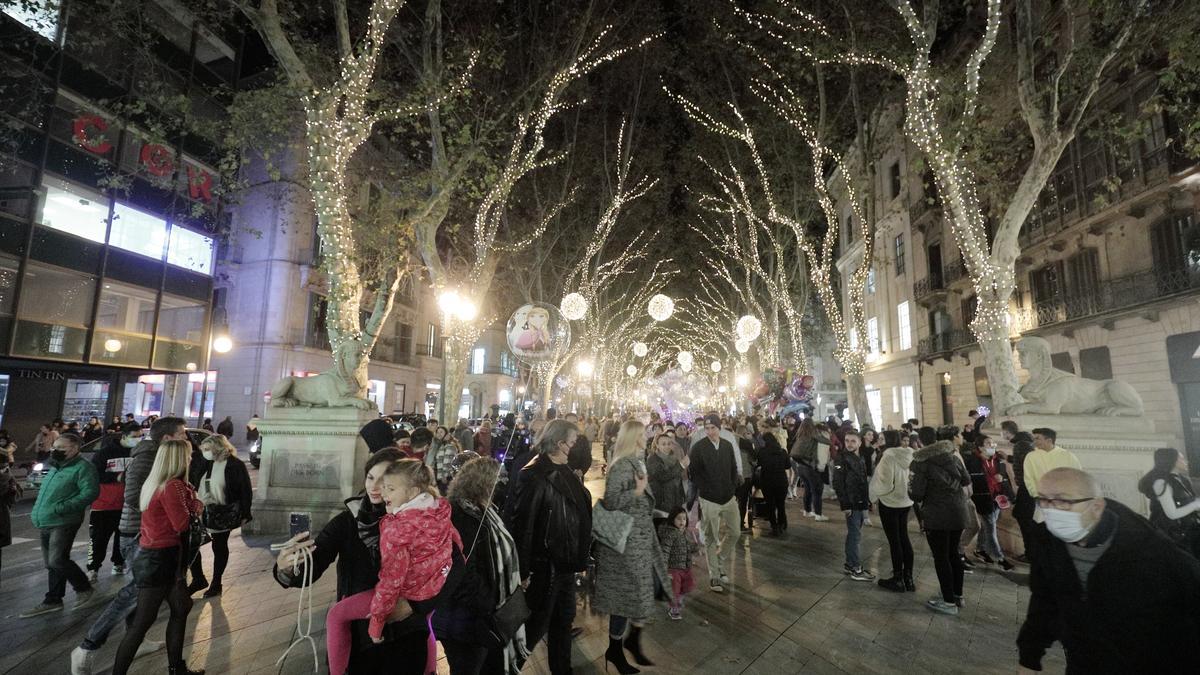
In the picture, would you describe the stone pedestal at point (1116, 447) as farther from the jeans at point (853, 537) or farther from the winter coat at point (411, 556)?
the winter coat at point (411, 556)

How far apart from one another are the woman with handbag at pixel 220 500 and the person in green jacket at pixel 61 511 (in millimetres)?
1009

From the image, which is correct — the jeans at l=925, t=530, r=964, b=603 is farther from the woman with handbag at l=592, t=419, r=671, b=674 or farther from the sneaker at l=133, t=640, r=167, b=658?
the sneaker at l=133, t=640, r=167, b=658

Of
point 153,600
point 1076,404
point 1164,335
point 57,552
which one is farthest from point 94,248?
point 1164,335

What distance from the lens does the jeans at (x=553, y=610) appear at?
3.79 meters

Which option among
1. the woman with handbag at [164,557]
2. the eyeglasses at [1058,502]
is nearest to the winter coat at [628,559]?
the eyeglasses at [1058,502]

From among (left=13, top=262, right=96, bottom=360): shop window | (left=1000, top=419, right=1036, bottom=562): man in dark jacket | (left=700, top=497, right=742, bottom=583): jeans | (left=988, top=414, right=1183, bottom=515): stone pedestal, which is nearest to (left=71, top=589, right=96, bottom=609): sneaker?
(left=700, top=497, right=742, bottom=583): jeans

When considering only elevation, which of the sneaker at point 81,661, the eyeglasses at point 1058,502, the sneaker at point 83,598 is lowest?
the sneaker at point 83,598

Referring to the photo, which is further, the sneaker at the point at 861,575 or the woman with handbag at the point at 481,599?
the sneaker at the point at 861,575

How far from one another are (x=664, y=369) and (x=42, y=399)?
229 ft

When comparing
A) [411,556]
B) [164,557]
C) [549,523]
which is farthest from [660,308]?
[411,556]

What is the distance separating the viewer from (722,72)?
19.5m

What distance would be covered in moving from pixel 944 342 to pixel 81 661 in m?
27.2

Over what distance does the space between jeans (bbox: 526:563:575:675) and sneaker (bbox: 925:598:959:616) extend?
13.5 ft

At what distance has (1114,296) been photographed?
16328 millimetres
